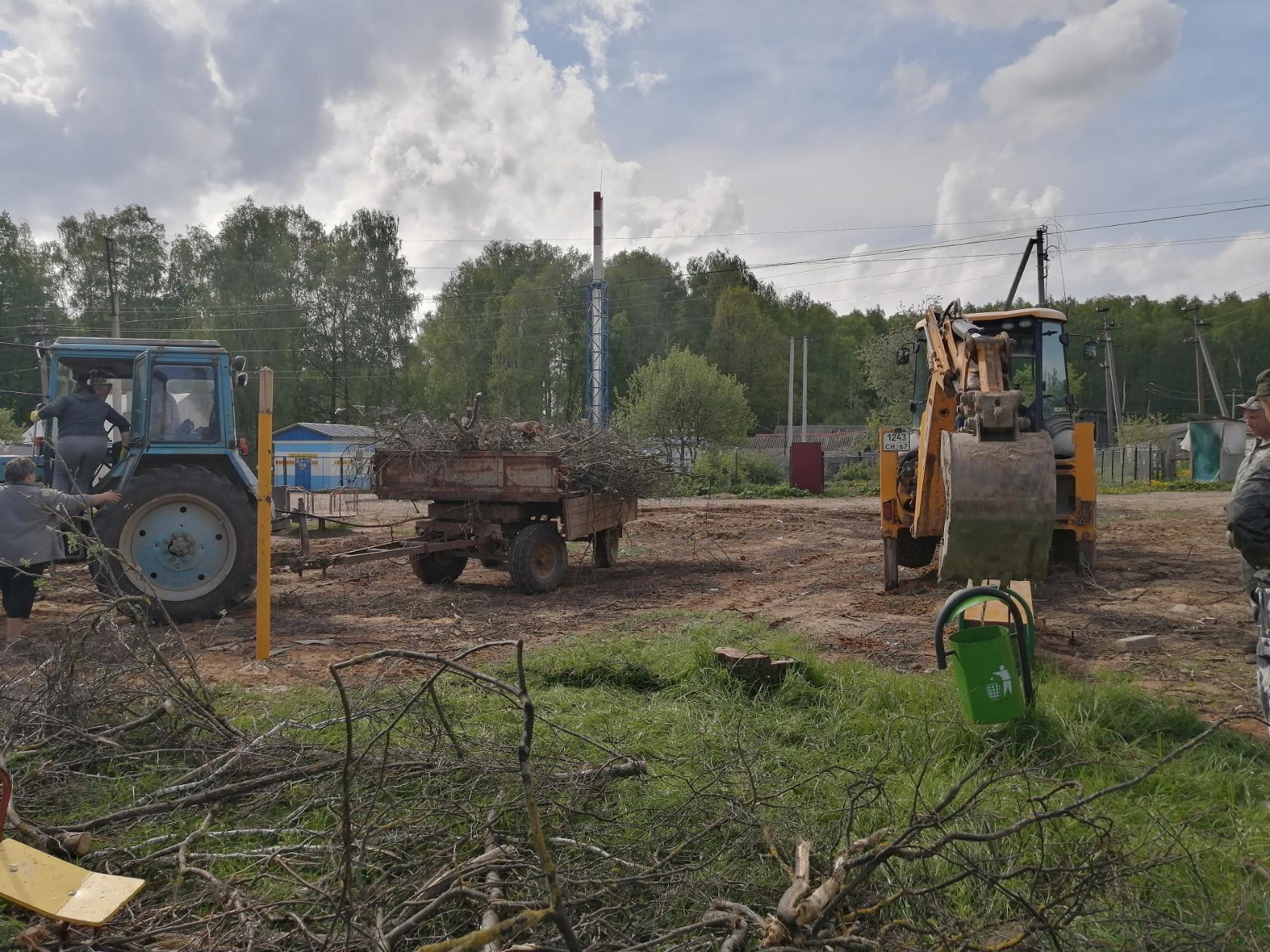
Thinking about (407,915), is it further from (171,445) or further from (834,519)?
(834,519)

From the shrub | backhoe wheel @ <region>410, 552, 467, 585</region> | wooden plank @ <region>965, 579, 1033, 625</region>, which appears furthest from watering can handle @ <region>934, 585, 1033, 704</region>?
the shrub

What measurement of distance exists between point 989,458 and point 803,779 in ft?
6.98

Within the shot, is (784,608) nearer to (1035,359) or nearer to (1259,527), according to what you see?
(1035,359)

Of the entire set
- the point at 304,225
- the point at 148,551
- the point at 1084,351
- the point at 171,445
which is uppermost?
the point at 304,225

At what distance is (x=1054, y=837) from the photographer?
3.34m

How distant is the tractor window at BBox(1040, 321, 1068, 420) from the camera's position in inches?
397

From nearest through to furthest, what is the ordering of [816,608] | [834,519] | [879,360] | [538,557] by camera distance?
[816,608], [538,557], [834,519], [879,360]

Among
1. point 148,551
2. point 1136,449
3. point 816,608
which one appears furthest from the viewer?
point 1136,449

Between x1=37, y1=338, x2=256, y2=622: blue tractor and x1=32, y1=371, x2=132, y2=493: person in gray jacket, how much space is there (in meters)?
0.12

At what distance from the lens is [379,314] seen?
4744 cm

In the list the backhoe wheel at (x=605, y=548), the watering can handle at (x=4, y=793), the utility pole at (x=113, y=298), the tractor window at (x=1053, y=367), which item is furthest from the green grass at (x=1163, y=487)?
the utility pole at (x=113, y=298)

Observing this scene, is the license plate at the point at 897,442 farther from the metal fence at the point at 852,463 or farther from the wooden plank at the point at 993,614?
Answer: the metal fence at the point at 852,463

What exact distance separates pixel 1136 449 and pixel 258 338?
38542 millimetres

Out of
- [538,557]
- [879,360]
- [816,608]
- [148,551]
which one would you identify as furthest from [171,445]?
[879,360]
